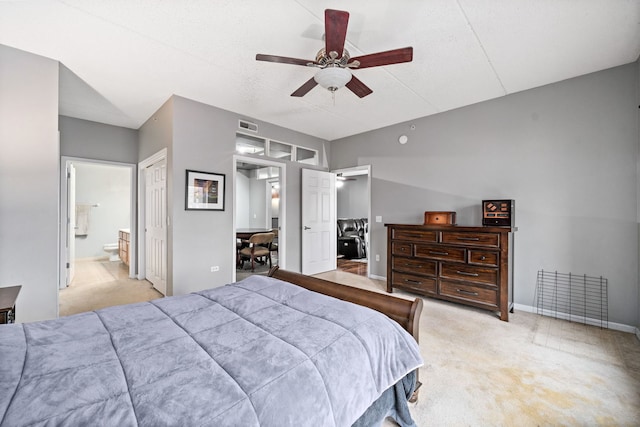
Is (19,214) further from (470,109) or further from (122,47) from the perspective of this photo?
(470,109)

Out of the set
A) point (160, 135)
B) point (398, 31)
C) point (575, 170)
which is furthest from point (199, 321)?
point (575, 170)

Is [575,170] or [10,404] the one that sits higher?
[575,170]

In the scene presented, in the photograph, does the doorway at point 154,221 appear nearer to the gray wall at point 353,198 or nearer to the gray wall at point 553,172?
the gray wall at point 553,172

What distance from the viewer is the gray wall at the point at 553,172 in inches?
111

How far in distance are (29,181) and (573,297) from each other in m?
5.71

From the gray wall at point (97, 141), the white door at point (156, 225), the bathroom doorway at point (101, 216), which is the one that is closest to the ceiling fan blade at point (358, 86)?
the white door at point (156, 225)

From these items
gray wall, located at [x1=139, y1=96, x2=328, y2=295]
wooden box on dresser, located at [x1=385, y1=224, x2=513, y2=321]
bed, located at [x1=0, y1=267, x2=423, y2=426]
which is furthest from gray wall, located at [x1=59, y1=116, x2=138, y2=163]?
wooden box on dresser, located at [x1=385, y1=224, x2=513, y2=321]

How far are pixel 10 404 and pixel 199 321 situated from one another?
71 cm

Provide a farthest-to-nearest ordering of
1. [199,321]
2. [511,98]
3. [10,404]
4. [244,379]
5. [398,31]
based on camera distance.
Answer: [511,98] → [398,31] → [199,321] → [244,379] → [10,404]

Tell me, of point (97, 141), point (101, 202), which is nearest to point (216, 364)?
point (97, 141)

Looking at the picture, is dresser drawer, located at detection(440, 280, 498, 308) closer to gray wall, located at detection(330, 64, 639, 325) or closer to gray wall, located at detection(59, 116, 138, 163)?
gray wall, located at detection(330, 64, 639, 325)

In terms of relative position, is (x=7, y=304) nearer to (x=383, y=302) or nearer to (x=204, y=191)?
(x=204, y=191)

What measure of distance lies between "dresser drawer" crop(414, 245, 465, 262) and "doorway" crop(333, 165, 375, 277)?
137 cm

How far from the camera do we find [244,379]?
0.98 meters
